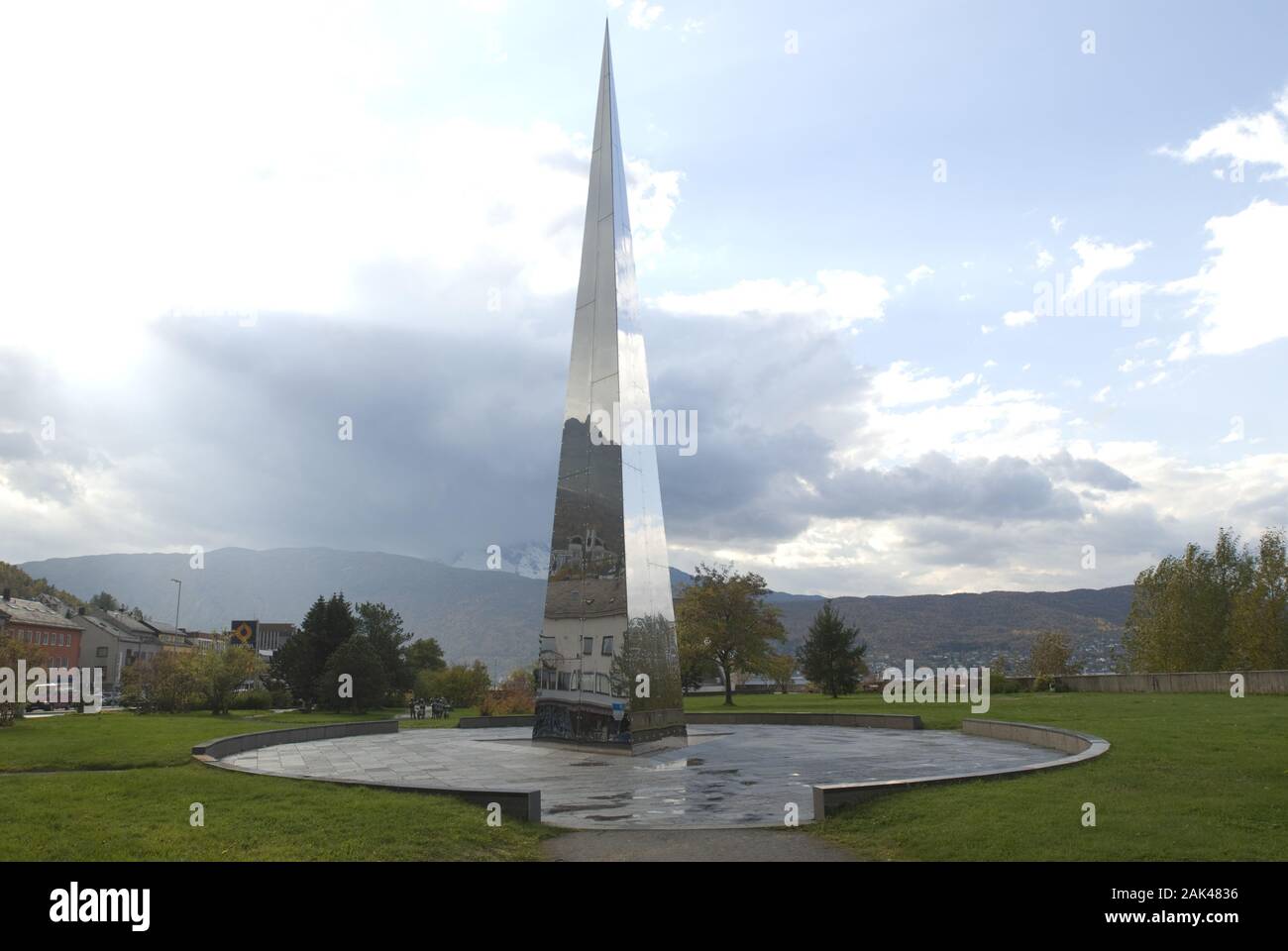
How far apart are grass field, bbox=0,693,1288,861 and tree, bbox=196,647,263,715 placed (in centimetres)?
3068

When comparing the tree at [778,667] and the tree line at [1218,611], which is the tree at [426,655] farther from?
the tree line at [1218,611]

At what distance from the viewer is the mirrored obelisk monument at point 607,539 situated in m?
20.3

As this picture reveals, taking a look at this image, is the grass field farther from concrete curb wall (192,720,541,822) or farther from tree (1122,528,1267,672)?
tree (1122,528,1267,672)

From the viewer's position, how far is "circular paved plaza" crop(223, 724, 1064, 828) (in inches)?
498

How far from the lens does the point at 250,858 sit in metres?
8.74

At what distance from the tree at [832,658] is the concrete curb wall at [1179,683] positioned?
10.2 metres

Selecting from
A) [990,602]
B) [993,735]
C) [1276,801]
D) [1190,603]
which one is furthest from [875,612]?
[1276,801]

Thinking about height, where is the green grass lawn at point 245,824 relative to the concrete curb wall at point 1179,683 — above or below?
above

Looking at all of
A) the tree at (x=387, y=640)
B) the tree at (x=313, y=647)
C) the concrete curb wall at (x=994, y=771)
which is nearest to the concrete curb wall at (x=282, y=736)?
the concrete curb wall at (x=994, y=771)

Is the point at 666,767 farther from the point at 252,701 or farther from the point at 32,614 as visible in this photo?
the point at 32,614

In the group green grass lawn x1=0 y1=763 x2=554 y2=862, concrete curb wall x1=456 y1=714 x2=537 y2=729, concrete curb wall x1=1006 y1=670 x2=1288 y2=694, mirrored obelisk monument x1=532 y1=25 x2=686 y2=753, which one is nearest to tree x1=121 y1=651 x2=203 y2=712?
concrete curb wall x1=456 y1=714 x2=537 y2=729

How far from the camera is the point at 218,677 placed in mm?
45281

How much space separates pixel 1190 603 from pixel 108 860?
2789 inches

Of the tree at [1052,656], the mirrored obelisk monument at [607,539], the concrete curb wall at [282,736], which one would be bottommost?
the tree at [1052,656]
